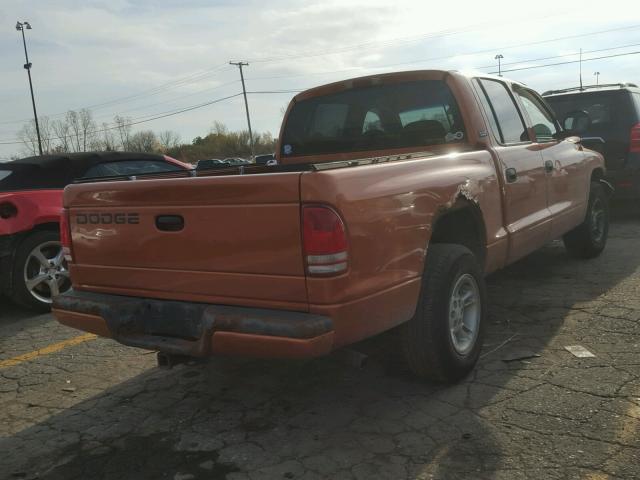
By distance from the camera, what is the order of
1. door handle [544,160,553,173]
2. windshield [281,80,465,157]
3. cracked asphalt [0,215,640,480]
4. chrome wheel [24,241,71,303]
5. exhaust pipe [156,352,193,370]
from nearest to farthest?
cracked asphalt [0,215,640,480]
exhaust pipe [156,352,193,370]
windshield [281,80,465,157]
door handle [544,160,553,173]
chrome wheel [24,241,71,303]

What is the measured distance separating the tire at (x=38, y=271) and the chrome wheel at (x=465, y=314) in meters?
3.94

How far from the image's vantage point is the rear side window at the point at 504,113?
438 cm

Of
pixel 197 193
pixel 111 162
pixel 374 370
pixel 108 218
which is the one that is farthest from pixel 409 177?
pixel 111 162

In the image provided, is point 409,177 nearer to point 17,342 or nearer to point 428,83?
point 428,83

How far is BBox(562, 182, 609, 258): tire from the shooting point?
6.14 m

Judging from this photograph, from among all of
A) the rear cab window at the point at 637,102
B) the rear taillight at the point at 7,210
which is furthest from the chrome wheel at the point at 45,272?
the rear cab window at the point at 637,102

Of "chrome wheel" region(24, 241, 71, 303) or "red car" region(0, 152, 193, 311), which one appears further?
"chrome wheel" region(24, 241, 71, 303)

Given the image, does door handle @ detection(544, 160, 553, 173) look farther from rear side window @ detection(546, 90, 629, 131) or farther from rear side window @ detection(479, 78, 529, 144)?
rear side window @ detection(546, 90, 629, 131)

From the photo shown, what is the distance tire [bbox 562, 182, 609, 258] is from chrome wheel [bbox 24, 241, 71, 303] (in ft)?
16.9

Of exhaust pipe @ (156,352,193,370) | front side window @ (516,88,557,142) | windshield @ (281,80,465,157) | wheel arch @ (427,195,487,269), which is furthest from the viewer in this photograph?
front side window @ (516,88,557,142)

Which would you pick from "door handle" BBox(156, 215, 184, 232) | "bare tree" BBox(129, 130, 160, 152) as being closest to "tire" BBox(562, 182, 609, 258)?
"door handle" BBox(156, 215, 184, 232)

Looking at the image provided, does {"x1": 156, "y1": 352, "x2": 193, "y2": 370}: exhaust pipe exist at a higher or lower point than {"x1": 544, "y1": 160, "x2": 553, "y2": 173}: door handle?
lower

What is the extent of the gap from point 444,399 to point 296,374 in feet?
3.22

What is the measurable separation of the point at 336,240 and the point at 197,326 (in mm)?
839
